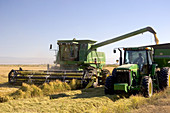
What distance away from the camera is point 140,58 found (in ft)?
34.9

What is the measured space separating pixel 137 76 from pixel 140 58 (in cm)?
90

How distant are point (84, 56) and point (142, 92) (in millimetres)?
6246

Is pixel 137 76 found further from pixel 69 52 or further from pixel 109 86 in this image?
pixel 69 52

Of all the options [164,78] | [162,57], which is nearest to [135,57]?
[164,78]

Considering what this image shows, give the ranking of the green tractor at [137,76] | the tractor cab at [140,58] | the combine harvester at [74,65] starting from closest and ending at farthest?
the green tractor at [137,76] < the tractor cab at [140,58] < the combine harvester at [74,65]

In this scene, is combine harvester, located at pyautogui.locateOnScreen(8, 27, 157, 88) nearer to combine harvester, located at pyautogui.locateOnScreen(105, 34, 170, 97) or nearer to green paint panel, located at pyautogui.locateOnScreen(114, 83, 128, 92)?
combine harvester, located at pyautogui.locateOnScreen(105, 34, 170, 97)

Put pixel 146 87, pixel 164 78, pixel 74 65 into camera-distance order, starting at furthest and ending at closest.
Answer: pixel 74 65
pixel 164 78
pixel 146 87

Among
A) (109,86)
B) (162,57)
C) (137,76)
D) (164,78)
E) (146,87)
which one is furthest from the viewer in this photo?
(162,57)

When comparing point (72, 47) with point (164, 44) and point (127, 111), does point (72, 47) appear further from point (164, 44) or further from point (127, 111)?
point (127, 111)

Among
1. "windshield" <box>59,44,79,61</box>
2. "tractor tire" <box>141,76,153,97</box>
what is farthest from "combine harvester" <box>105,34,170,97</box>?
"windshield" <box>59,44,79,61</box>

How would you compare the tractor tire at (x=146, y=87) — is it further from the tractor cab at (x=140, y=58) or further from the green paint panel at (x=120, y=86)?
the tractor cab at (x=140, y=58)

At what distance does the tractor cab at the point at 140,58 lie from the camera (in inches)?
414

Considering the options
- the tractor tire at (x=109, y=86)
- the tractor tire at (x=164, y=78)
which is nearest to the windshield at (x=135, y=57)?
the tractor tire at (x=164, y=78)

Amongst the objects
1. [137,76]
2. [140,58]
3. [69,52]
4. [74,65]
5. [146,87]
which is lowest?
[146,87]
